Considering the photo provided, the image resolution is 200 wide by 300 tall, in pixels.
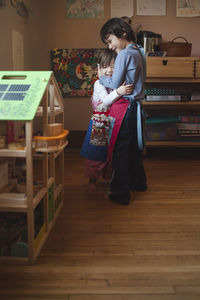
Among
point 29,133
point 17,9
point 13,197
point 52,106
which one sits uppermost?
point 17,9

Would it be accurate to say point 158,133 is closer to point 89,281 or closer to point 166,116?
point 166,116

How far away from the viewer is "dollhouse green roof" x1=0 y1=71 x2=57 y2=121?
1.34 metres

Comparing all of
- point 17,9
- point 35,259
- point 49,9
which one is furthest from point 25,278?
point 49,9

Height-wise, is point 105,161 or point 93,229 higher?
point 105,161

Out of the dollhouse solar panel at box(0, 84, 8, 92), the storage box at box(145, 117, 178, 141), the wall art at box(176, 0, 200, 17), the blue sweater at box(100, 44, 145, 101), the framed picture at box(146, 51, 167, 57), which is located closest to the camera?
the dollhouse solar panel at box(0, 84, 8, 92)

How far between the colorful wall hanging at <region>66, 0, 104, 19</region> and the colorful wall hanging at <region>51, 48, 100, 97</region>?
0.37 m

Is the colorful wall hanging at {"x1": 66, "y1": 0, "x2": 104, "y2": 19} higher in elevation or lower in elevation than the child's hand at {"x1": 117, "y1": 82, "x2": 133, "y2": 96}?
higher

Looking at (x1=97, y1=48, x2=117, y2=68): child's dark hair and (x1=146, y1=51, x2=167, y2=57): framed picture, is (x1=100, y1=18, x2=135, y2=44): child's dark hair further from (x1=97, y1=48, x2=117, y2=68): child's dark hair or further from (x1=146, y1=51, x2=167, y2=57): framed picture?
(x1=146, y1=51, x2=167, y2=57): framed picture

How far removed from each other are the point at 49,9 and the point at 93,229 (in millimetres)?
2806

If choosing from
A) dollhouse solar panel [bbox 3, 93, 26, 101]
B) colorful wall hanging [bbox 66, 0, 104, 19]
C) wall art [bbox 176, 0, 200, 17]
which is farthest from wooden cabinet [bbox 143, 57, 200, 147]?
dollhouse solar panel [bbox 3, 93, 26, 101]

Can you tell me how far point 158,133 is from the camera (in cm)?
355

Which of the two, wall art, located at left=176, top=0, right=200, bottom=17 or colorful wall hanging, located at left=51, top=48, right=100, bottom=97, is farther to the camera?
colorful wall hanging, located at left=51, top=48, right=100, bottom=97

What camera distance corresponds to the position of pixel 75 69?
12.5 ft

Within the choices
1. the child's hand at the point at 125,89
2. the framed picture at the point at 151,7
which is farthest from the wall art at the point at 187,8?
the child's hand at the point at 125,89
